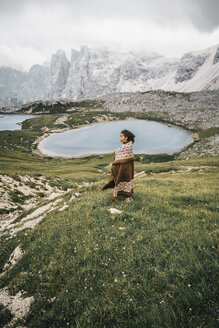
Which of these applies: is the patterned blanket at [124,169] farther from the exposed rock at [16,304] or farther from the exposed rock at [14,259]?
the exposed rock at [16,304]

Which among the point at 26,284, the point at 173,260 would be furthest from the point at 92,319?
the point at 26,284

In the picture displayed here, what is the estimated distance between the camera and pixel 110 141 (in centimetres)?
10725

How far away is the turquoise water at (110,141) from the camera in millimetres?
91000

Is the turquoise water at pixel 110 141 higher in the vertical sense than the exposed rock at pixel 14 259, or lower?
higher

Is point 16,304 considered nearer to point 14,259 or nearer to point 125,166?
point 14,259

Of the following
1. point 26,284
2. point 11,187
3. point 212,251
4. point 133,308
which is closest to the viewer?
point 133,308

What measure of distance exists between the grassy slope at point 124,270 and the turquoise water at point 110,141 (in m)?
81.3

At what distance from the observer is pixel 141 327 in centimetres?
304

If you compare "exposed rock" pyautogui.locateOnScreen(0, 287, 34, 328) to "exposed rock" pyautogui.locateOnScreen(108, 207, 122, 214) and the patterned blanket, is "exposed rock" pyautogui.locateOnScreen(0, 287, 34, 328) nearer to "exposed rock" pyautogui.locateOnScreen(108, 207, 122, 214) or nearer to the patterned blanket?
"exposed rock" pyautogui.locateOnScreen(108, 207, 122, 214)

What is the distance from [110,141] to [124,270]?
104 meters

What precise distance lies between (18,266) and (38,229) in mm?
2331

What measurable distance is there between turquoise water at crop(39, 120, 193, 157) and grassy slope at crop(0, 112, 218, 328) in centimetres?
8128

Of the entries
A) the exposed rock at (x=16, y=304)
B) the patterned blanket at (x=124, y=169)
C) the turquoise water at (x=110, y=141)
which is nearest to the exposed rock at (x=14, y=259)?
the exposed rock at (x=16, y=304)

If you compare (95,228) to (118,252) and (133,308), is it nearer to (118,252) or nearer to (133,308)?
(118,252)
